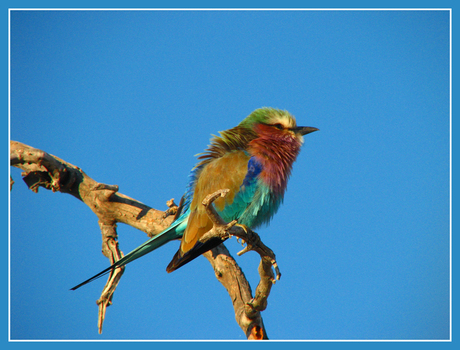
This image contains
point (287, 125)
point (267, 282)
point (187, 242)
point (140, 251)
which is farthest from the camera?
point (287, 125)

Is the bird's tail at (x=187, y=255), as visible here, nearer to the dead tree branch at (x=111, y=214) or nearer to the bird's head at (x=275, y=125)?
the dead tree branch at (x=111, y=214)

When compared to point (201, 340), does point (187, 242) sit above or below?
above

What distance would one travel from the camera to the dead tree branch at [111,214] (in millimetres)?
3824

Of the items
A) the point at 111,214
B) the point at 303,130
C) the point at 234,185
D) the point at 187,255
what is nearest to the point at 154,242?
the point at 187,255

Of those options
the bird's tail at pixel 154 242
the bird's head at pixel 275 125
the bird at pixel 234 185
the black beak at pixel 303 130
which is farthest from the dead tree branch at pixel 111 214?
the black beak at pixel 303 130

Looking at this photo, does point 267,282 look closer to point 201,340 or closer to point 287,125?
point 201,340

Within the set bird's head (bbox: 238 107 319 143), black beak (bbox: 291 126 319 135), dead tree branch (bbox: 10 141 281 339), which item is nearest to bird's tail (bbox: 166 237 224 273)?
dead tree branch (bbox: 10 141 281 339)

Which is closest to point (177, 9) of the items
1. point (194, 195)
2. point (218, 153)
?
point (218, 153)

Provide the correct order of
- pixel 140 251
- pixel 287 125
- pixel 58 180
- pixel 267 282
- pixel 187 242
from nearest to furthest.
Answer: pixel 267 282 < pixel 187 242 < pixel 140 251 < pixel 287 125 < pixel 58 180

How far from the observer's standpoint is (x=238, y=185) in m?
3.70

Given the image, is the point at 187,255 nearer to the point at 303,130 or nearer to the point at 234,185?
the point at 234,185

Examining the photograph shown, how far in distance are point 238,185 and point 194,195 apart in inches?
15.5

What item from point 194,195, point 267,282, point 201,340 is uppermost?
point 194,195

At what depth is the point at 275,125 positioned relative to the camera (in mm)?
4266
